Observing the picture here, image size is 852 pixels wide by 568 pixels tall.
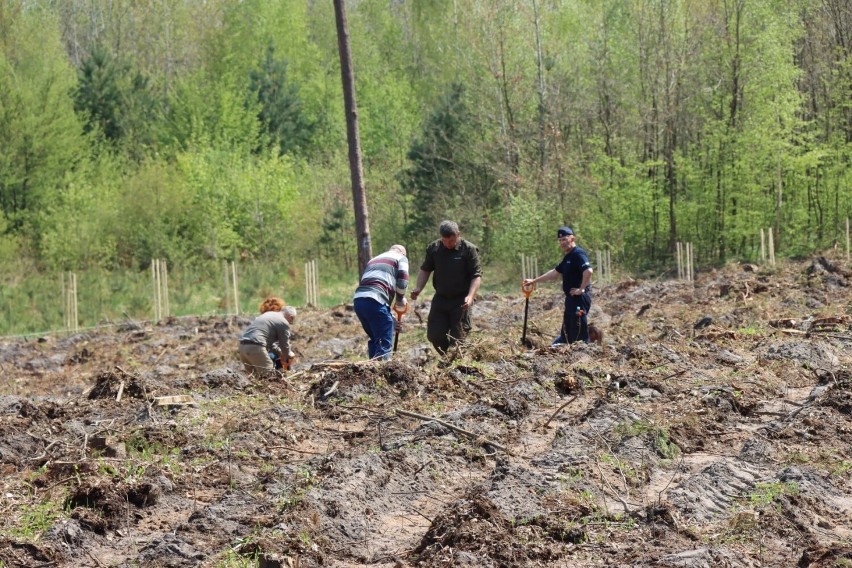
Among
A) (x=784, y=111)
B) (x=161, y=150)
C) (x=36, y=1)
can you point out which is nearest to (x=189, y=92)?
(x=161, y=150)

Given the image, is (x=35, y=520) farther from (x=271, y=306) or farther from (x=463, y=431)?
(x=271, y=306)

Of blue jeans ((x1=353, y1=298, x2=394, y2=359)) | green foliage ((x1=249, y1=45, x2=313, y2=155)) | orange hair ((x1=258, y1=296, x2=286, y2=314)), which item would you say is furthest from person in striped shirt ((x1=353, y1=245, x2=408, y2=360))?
green foliage ((x1=249, y1=45, x2=313, y2=155))

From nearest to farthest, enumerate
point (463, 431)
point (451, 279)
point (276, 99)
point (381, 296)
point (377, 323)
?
point (463, 431), point (381, 296), point (377, 323), point (451, 279), point (276, 99)

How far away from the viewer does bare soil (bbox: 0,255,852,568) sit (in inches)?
232

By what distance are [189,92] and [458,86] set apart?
12589 millimetres

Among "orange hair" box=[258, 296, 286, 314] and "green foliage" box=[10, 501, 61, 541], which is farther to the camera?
"orange hair" box=[258, 296, 286, 314]

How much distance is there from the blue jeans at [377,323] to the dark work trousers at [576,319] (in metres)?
2.07

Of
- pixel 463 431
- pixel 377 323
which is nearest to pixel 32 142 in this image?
pixel 377 323

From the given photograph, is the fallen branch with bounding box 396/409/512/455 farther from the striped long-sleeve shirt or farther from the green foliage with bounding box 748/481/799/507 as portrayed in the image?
the striped long-sleeve shirt

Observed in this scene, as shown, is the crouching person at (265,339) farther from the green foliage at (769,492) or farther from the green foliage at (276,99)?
the green foliage at (276,99)

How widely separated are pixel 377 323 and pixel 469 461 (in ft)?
14.6

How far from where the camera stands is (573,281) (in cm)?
1263

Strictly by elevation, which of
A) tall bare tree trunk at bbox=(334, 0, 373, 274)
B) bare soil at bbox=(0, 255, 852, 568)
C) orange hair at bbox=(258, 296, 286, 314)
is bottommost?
bare soil at bbox=(0, 255, 852, 568)

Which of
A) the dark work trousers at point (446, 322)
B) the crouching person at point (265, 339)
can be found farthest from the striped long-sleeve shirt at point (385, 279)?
the crouching person at point (265, 339)
